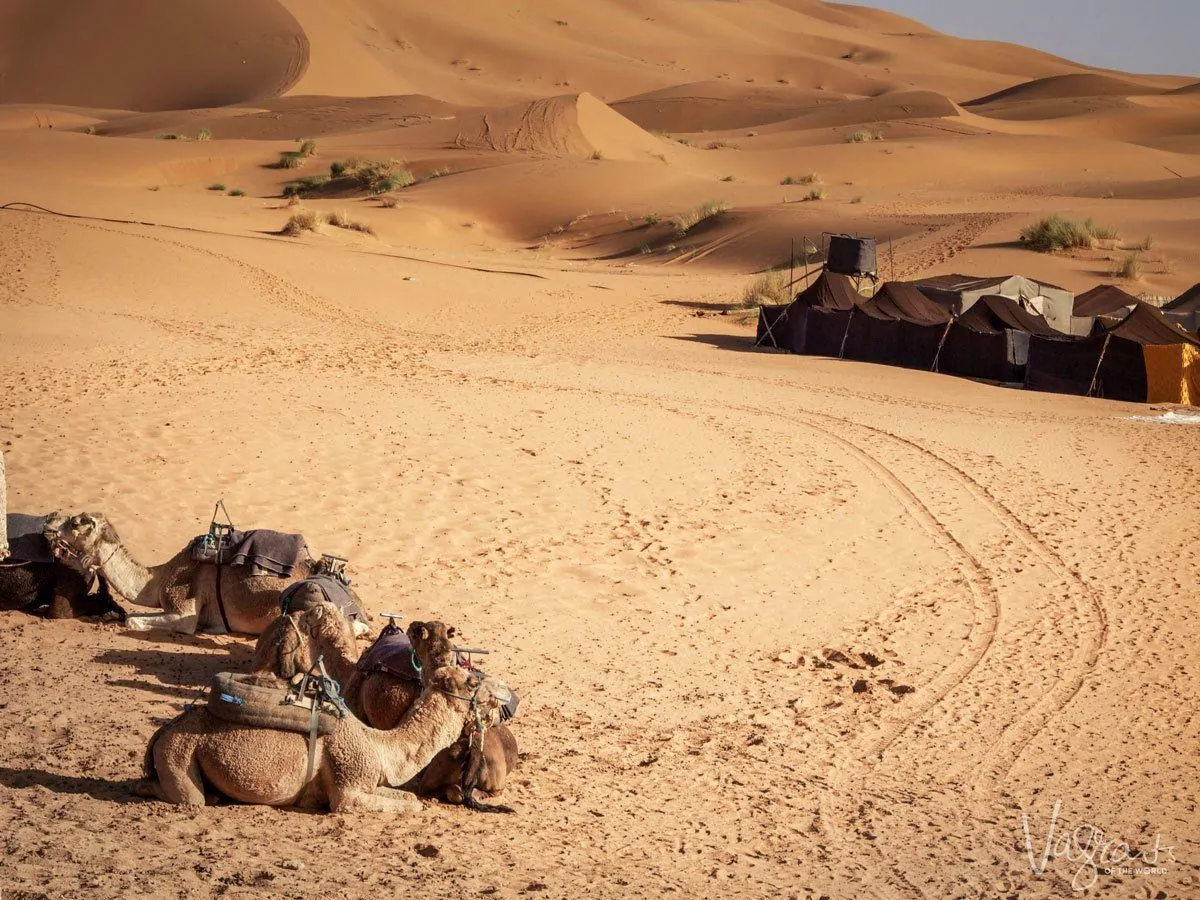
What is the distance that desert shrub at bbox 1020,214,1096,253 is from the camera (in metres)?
32.3

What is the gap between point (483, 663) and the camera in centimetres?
741

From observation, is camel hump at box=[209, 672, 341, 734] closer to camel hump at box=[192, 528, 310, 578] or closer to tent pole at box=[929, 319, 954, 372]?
camel hump at box=[192, 528, 310, 578]

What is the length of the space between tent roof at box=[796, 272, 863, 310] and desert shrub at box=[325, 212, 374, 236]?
1567 cm

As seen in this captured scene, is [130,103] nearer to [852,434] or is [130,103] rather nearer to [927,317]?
[927,317]

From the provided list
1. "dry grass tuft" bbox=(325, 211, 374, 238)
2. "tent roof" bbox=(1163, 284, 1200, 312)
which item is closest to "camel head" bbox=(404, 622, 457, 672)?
A: "tent roof" bbox=(1163, 284, 1200, 312)

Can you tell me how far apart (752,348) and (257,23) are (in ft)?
209

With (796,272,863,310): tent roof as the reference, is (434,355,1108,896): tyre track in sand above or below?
below

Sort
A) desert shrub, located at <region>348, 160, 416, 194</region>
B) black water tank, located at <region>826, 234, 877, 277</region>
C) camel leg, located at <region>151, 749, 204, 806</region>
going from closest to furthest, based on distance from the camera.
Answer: camel leg, located at <region>151, 749, 204, 806</region> → black water tank, located at <region>826, 234, 877, 277</region> → desert shrub, located at <region>348, 160, 416, 194</region>

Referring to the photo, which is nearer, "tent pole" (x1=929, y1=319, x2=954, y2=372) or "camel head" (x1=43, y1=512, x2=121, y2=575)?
"camel head" (x1=43, y1=512, x2=121, y2=575)

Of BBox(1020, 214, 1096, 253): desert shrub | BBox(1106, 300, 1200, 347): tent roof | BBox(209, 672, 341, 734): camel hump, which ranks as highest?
BBox(1020, 214, 1096, 253): desert shrub

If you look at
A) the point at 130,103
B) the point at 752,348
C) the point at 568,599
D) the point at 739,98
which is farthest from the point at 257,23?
the point at 568,599

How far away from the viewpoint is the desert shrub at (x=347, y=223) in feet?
114

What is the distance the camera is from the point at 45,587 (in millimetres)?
7043

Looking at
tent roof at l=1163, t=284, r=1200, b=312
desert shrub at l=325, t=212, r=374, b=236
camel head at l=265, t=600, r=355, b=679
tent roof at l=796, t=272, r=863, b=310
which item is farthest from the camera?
desert shrub at l=325, t=212, r=374, b=236
